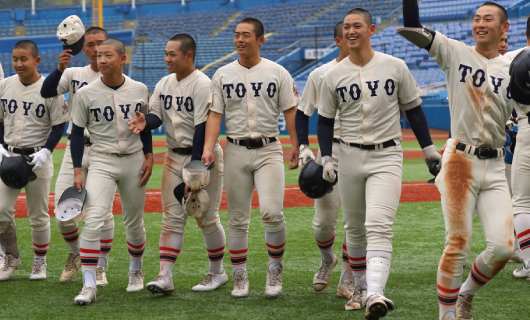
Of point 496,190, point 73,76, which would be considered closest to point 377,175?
point 496,190

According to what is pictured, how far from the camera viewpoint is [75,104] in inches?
272

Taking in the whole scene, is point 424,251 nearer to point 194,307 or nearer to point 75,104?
point 194,307

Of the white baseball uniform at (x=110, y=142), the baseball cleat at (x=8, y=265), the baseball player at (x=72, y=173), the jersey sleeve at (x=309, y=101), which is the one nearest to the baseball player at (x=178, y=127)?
the white baseball uniform at (x=110, y=142)

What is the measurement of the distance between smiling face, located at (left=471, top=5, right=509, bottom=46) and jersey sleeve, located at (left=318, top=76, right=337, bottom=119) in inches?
40.2

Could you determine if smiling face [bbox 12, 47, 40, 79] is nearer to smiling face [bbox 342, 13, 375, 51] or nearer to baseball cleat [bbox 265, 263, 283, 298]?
baseball cleat [bbox 265, 263, 283, 298]

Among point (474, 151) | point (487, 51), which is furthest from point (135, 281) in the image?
point (487, 51)

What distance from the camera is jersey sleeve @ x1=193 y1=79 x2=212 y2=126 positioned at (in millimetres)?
6895

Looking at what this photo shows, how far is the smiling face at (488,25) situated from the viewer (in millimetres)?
5605

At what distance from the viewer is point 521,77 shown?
4.77m

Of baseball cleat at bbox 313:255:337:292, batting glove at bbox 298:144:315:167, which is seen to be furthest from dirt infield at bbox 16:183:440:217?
batting glove at bbox 298:144:315:167

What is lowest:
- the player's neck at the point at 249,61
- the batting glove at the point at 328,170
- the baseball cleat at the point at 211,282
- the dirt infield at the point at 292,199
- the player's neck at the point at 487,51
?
the dirt infield at the point at 292,199

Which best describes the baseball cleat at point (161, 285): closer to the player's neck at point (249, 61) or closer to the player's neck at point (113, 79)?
the player's neck at point (113, 79)

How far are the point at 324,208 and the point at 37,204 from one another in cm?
245

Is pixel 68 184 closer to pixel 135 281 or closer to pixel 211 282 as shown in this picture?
pixel 135 281
